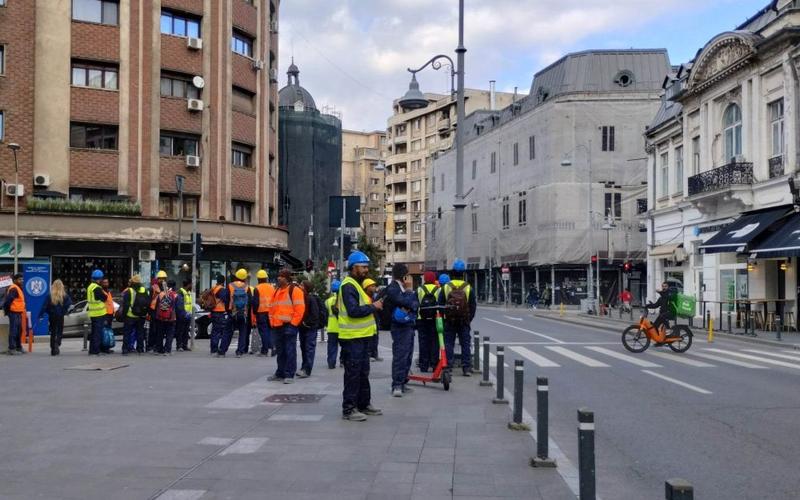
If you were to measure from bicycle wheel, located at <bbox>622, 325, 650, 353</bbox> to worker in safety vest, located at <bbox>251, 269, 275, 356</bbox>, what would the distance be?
8.21 meters

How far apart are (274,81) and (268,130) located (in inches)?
122

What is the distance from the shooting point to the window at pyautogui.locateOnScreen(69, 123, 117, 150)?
29.2 meters

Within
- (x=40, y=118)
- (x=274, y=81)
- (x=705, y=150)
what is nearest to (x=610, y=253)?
(x=705, y=150)

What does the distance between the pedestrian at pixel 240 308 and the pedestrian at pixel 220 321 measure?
0.11m

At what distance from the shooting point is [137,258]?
29578 millimetres

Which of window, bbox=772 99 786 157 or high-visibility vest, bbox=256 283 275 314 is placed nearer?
high-visibility vest, bbox=256 283 275 314

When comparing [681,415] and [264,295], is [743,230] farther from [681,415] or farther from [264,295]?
[681,415]

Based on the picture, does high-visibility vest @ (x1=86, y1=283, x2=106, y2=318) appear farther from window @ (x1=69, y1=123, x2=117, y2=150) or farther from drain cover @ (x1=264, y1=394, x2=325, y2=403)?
window @ (x1=69, y1=123, x2=117, y2=150)

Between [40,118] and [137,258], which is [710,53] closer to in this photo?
[137,258]

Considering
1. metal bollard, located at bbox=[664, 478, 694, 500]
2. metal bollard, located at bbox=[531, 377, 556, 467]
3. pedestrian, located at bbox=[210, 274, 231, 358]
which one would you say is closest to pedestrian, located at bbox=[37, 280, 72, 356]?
pedestrian, located at bbox=[210, 274, 231, 358]

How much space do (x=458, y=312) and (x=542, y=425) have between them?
557 cm

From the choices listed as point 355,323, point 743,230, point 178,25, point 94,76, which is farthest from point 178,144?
point 355,323

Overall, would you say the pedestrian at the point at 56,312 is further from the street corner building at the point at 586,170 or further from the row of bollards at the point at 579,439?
the street corner building at the point at 586,170

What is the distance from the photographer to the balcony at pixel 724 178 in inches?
1128
